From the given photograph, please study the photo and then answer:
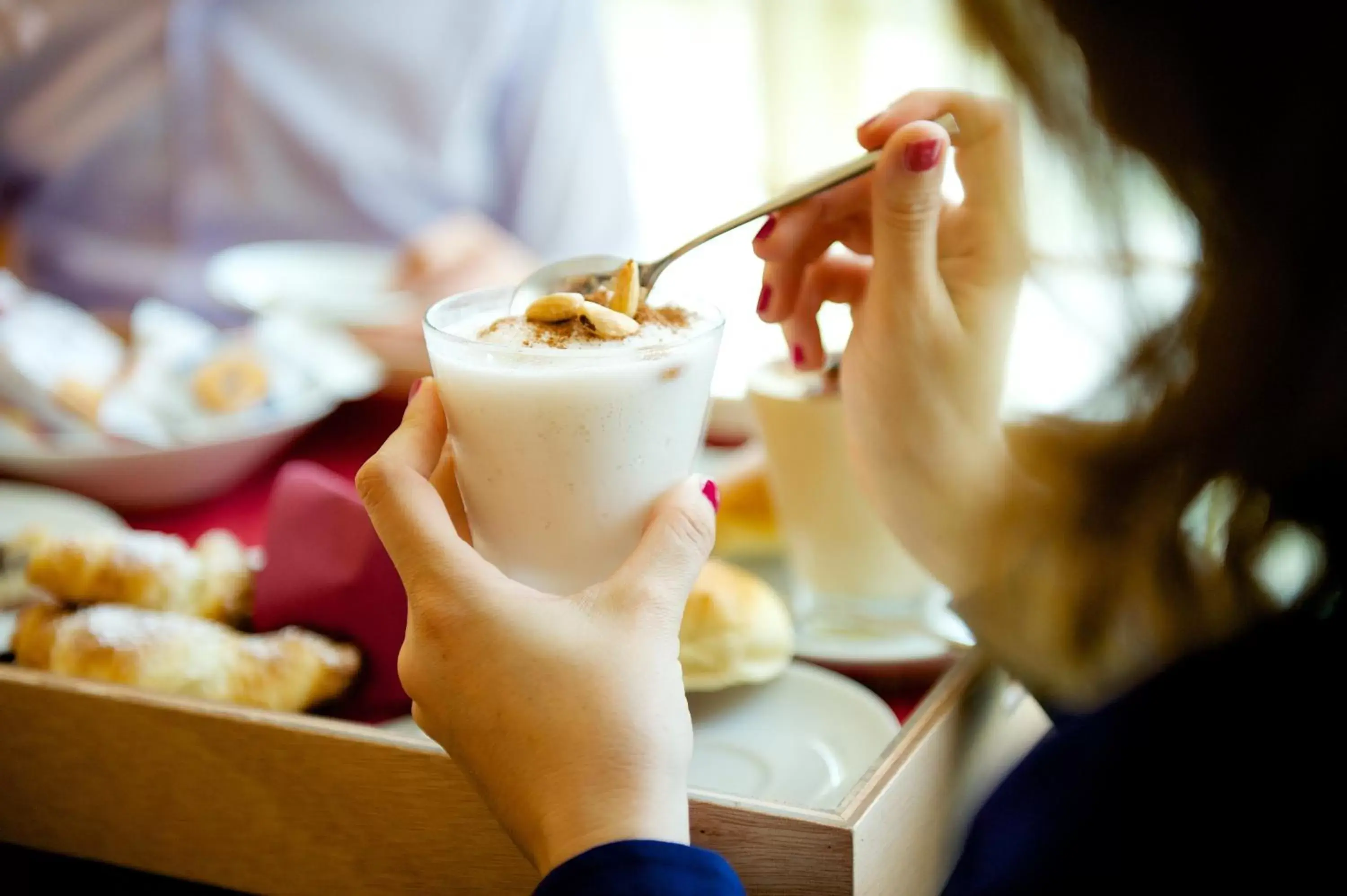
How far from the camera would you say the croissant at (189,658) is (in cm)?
69

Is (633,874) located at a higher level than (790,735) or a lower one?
higher

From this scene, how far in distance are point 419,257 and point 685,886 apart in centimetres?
126

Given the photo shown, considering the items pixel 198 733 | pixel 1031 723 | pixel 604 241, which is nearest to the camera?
pixel 198 733

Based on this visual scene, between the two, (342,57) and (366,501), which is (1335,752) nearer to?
(366,501)

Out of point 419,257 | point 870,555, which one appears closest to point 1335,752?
point 870,555

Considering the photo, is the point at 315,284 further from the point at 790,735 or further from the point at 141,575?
the point at 790,735

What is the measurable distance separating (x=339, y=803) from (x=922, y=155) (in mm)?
472

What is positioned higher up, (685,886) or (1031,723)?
(685,886)

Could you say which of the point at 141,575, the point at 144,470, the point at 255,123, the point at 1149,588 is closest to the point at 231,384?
the point at 144,470

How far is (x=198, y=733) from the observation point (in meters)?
0.65

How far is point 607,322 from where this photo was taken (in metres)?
0.58

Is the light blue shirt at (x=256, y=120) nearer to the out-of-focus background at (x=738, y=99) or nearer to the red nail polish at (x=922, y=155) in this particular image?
the out-of-focus background at (x=738, y=99)

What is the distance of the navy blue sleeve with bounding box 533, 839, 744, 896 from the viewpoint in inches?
18.0

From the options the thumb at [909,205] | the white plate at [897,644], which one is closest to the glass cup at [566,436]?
the thumb at [909,205]
